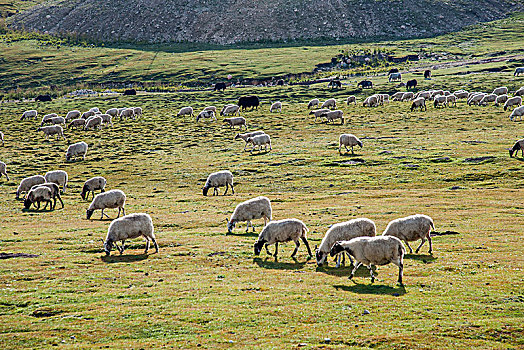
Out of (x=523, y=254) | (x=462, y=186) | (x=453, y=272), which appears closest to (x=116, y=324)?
(x=453, y=272)

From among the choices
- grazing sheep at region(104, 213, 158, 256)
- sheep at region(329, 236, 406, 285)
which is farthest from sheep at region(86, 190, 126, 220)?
sheep at region(329, 236, 406, 285)

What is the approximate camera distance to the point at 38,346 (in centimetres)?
1320

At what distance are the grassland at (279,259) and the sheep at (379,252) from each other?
2.33 feet

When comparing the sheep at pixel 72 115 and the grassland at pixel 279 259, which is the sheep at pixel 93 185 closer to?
the grassland at pixel 279 259

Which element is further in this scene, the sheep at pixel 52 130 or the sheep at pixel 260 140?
the sheep at pixel 52 130

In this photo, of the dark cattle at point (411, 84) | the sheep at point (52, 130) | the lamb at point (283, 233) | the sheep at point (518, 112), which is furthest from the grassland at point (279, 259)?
the dark cattle at point (411, 84)

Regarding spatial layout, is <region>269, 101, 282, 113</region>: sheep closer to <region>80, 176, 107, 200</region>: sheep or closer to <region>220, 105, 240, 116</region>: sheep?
<region>220, 105, 240, 116</region>: sheep

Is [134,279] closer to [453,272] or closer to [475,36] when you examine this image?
[453,272]

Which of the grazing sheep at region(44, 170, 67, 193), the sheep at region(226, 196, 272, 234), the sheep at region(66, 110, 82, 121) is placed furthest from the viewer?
the sheep at region(66, 110, 82, 121)

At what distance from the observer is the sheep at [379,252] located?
678 inches

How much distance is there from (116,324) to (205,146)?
148ft

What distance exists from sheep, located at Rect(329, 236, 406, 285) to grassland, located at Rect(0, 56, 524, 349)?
711 millimetres

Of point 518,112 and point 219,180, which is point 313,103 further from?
point 219,180

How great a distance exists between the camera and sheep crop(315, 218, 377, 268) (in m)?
19.7
